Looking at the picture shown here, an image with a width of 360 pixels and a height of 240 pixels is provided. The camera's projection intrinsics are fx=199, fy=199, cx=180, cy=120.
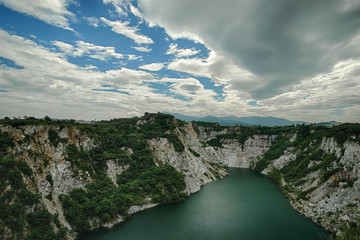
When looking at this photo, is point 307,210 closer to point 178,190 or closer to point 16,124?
point 178,190

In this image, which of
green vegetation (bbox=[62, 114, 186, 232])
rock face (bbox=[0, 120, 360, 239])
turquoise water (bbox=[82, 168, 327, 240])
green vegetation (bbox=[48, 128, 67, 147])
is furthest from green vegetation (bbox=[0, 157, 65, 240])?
green vegetation (bbox=[48, 128, 67, 147])

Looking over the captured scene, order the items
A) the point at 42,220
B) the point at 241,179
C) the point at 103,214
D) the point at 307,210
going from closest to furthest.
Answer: the point at 42,220 → the point at 103,214 → the point at 307,210 → the point at 241,179

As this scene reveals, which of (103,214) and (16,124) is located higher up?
(16,124)

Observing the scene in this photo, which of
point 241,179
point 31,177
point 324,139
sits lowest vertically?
point 241,179

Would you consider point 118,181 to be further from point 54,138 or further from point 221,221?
point 221,221

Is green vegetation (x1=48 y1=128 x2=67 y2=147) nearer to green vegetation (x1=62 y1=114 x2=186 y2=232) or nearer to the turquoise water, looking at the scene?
green vegetation (x1=62 y1=114 x2=186 y2=232)

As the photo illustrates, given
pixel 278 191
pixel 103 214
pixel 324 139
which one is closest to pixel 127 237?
pixel 103 214

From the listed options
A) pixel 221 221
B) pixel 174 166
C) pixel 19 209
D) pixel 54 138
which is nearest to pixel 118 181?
pixel 54 138

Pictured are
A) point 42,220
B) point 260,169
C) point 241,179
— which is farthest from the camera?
point 260,169
